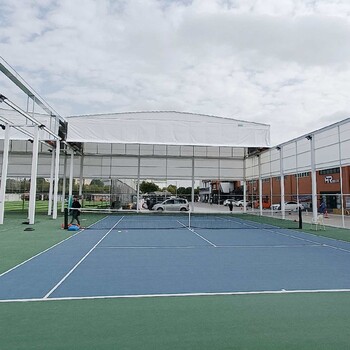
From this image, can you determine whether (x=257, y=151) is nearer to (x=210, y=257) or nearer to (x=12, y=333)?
(x=210, y=257)

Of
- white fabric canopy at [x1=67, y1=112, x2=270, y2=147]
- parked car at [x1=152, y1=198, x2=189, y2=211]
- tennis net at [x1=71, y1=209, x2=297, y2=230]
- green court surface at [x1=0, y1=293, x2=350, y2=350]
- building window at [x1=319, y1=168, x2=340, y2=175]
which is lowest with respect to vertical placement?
green court surface at [x1=0, y1=293, x2=350, y2=350]

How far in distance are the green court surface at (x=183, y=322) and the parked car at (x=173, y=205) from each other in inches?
1138

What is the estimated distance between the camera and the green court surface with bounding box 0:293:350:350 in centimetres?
421

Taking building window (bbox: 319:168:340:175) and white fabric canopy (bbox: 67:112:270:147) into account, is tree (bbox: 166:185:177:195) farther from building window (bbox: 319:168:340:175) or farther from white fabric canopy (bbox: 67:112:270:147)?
building window (bbox: 319:168:340:175)

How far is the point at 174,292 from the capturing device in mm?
6465

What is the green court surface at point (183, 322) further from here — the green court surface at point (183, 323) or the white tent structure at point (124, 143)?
the white tent structure at point (124, 143)

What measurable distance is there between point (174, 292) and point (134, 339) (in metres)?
2.23

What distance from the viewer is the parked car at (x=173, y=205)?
35156 mm

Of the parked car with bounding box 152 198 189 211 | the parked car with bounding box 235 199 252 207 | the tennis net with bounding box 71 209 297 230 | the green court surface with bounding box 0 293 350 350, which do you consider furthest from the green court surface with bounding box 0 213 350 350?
the parked car with bounding box 235 199 252 207

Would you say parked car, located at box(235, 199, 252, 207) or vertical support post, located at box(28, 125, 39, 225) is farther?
parked car, located at box(235, 199, 252, 207)

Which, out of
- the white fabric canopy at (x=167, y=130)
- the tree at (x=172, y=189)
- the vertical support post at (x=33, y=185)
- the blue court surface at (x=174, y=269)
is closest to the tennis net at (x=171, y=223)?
the vertical support post at (x=33, y=185)

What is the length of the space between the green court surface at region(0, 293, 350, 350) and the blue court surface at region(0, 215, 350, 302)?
58cm

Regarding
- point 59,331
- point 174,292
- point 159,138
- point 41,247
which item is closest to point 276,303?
point 174,292

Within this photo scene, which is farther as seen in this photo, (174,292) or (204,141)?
(204,141)
